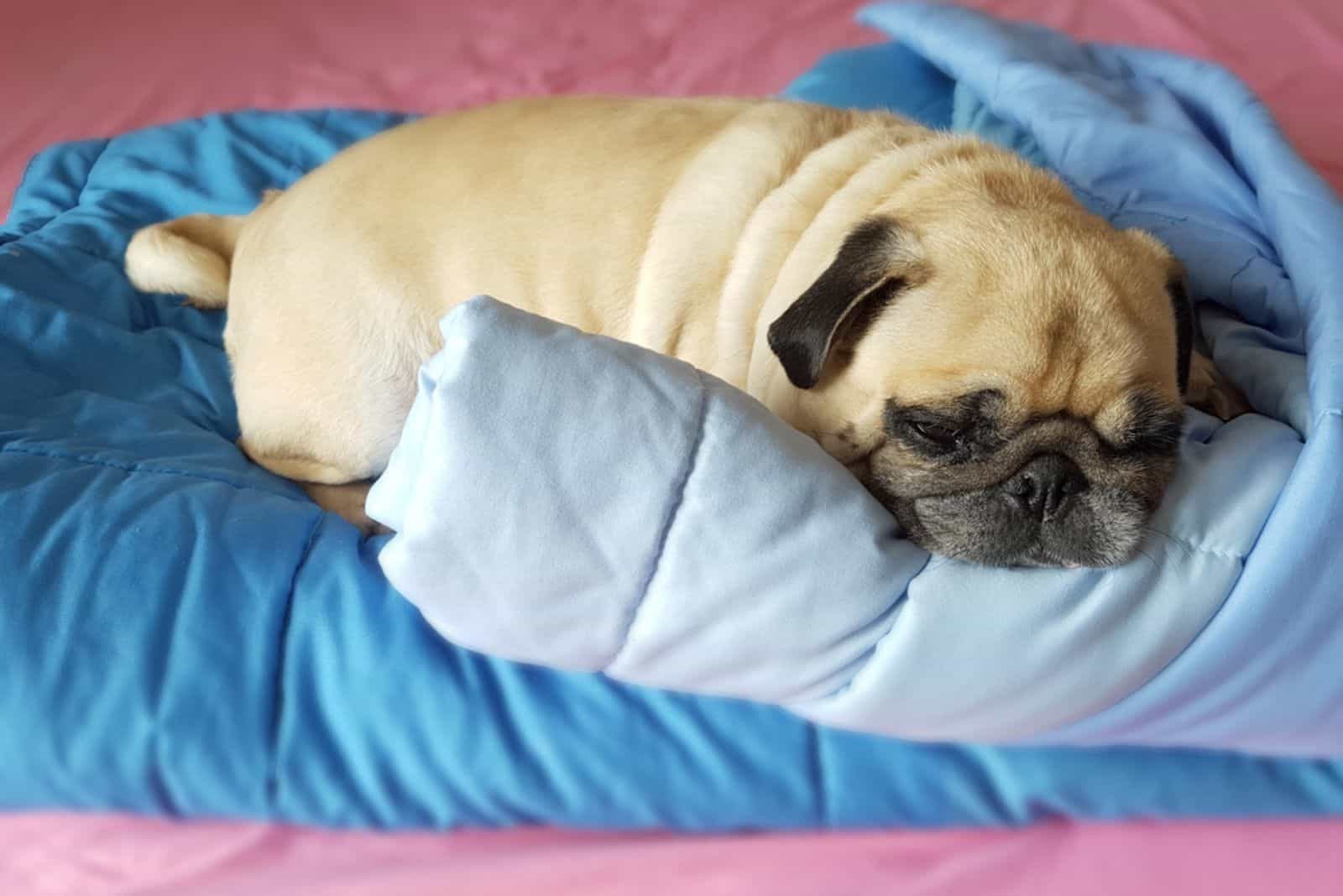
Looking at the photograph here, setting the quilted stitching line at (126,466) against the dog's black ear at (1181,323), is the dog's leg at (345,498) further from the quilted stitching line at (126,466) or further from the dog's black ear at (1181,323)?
the dog's black ear at (1181,323)

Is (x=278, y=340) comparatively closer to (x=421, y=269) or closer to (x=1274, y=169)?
(x=421, y=269)

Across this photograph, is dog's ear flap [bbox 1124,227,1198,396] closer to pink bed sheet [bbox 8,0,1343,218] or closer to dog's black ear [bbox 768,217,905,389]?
dog's black ear [bbox 768,217,905,389]

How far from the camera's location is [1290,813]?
63.5 inches

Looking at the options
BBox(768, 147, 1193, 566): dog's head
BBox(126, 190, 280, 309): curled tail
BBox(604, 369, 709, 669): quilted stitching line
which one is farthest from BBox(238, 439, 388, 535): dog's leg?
BBox(768, 147, 1193, 566): dog's head

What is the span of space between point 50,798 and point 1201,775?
1.80 m

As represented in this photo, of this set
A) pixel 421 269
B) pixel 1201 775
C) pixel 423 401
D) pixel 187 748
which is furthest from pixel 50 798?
pixel 1201 775

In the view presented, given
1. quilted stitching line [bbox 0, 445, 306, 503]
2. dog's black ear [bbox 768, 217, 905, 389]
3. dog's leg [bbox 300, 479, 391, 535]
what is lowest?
dog's leg [bbox 300, 479, 391, 535]

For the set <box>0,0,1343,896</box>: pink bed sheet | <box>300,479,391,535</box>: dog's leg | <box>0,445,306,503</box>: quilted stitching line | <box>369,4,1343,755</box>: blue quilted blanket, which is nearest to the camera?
<box>369,4,1343,755</box>: blue quilted blanket

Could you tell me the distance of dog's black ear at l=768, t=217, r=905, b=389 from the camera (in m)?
1.57

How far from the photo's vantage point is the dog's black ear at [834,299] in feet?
5.16

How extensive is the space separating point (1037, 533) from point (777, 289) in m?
0.65

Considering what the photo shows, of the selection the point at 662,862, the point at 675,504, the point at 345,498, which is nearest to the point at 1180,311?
the point at 675,504

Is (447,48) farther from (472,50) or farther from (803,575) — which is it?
(803,575)

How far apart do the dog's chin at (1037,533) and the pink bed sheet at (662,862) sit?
1.45 ft
